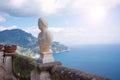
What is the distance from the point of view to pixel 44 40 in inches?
167

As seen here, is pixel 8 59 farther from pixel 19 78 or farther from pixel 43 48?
pixel 43 48

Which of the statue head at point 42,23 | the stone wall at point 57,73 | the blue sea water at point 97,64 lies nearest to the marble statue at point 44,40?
the statue head at point 42,23

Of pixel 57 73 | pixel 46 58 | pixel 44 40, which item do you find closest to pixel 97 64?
pixel 46 58

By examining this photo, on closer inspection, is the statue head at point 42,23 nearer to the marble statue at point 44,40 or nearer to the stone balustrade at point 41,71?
the marble statue at point 44,40

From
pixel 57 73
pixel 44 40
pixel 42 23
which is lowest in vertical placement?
pixel 57 73

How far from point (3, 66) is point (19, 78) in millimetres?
1323

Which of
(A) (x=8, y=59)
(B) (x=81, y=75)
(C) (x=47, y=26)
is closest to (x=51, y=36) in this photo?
(C) (x=47, y=26)

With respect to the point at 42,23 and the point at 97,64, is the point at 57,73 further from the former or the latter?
the point at 97,64

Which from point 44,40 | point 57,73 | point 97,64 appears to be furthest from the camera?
point 97,64

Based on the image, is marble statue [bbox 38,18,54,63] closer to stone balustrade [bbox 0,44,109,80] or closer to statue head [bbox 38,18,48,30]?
statue head [bbox 38,18,48,30]

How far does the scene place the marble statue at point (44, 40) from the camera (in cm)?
422

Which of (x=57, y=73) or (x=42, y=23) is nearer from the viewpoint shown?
(x=57, y=73)

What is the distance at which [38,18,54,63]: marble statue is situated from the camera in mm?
4223

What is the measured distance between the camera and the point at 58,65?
13.3 feet
